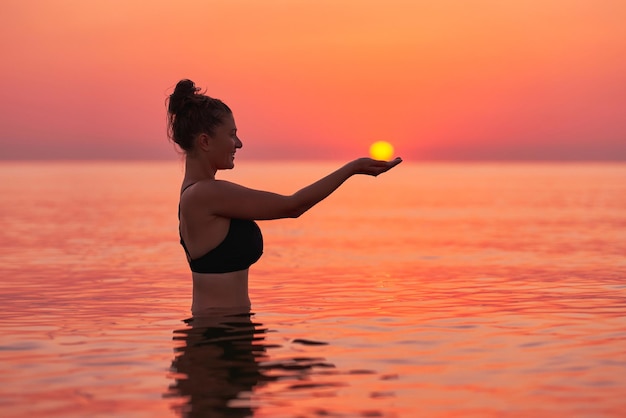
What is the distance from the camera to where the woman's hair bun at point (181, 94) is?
352 inches

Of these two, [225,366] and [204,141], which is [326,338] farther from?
[204,141]

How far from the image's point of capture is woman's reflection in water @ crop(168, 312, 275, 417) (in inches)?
291

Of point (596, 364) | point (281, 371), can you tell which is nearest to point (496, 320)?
point (596, 364)

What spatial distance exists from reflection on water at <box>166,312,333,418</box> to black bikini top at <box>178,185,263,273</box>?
2.28ft

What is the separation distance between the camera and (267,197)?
8.68m

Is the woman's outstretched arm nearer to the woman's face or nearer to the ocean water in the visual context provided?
the woman's face

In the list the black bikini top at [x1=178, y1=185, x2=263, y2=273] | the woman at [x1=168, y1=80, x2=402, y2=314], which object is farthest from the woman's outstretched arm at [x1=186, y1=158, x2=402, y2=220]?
the black bikini top at [x1=178, y1=185, x2=263, y2=273]

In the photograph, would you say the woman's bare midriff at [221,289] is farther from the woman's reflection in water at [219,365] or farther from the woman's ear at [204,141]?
the woman's ear at [204,141]

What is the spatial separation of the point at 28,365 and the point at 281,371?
2.52m

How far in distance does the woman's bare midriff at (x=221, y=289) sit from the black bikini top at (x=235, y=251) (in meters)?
0.10

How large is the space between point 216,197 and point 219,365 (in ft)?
4.92

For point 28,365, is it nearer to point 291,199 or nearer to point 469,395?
point 291,199

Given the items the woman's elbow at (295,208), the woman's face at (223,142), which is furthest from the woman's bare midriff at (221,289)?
the woman's face at (223,142)

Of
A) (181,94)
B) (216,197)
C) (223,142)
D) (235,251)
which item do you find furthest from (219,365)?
(181,94)
